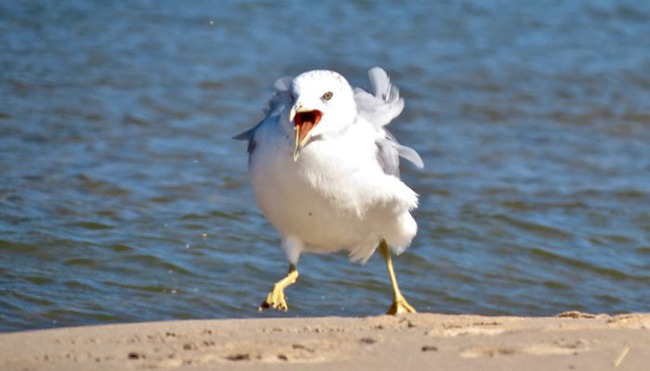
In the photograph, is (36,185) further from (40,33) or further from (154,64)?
(40,33)

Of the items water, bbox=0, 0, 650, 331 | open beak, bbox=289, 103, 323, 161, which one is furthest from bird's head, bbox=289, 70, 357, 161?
water, bbox=0, 0, 650, 331

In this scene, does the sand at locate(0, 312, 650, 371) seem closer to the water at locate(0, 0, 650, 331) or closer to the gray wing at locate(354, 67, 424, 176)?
the gray wing at locate(354, 67, 424, 176)

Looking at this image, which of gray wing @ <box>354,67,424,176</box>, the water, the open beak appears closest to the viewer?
the open beak

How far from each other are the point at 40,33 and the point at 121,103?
8.20 ft

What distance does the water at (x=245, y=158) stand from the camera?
23.0ft

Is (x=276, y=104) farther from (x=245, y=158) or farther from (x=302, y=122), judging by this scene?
(x=245, y=158)

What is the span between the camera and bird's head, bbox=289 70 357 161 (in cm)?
542

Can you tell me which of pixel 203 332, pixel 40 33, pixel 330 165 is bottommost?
pixel 40 33

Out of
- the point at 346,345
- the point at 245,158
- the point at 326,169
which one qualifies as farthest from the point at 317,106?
the point at 245,158

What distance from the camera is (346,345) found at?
15.9 ft

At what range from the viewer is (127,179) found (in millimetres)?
8594

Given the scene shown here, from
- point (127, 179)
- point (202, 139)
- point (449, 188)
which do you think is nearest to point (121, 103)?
point (202, 139)

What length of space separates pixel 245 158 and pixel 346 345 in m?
4.45

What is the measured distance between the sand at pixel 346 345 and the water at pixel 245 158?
1267 mm
